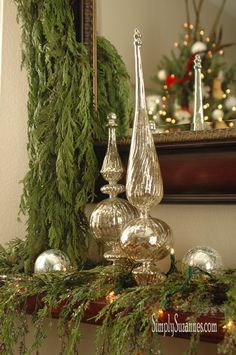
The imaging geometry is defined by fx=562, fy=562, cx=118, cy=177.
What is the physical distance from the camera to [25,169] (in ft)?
5.24

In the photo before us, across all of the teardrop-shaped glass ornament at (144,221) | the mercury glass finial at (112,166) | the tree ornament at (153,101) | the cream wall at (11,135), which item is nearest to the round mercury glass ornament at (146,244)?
the teardrop-shaped glass ornament at (144,221)

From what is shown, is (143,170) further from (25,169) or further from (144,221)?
(25,169)

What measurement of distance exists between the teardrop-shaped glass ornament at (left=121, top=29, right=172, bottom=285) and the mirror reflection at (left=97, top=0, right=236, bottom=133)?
187 mm

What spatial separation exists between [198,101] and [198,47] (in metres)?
0.12

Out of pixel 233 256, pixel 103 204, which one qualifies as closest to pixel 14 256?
pixel 103 204

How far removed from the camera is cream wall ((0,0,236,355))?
1.24 m

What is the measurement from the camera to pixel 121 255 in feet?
4.13

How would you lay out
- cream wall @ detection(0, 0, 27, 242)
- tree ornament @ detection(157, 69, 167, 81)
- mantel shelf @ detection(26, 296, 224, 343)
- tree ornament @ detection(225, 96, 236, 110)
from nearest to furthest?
mantel shelf @ detection(26, 296, 224, 343) → tree ornament @ detection(225, 96, 236, 110) → tree ornament @ detection(157, 69, 167, 81) → cream wall @ detection(0, 0, 27, 242)

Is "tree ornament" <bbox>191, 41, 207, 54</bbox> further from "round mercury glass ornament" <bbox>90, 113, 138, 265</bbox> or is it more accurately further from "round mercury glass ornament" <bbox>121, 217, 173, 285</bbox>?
"round mercury glass ornament" <bbox>121, 217, 173, 285</bbox>

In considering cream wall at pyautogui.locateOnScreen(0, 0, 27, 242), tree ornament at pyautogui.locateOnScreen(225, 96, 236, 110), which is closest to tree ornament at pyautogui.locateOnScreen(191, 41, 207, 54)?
tree ornament at pyautogui.locateOnScreen(225, 96, 236, 110)

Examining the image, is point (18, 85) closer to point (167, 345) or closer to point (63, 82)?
point (63, 82)

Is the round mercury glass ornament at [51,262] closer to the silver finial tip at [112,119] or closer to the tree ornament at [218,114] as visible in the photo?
the silver finial tip at [112,119]

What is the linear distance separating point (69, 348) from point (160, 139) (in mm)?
516

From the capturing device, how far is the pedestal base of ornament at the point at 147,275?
1100 mm
